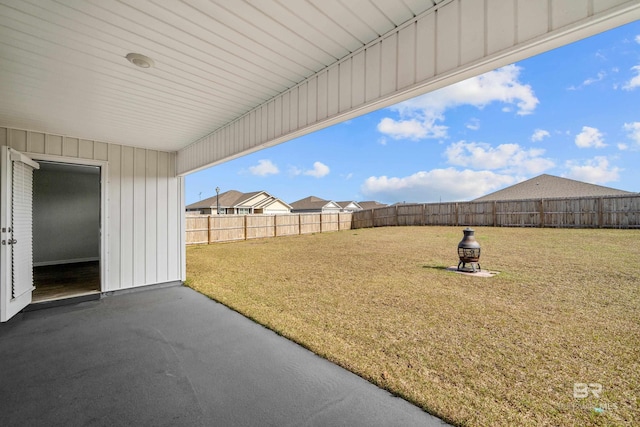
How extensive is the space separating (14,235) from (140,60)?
3.21 m

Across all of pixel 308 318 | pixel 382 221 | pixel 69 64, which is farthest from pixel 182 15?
pixel 382 221

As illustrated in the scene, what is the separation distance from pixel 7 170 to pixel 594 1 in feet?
18.6

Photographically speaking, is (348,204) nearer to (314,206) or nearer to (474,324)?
(314,206)

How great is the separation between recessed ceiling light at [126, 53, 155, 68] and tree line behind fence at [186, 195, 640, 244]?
998 cm

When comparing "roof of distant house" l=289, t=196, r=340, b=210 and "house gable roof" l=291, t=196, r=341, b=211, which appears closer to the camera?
"house gable roof" l=291, t=196, r=341, b=211

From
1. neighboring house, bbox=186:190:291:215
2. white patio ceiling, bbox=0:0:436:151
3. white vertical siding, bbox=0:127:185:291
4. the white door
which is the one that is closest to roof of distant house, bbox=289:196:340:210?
neighboring house, bbox=186:190:291:215

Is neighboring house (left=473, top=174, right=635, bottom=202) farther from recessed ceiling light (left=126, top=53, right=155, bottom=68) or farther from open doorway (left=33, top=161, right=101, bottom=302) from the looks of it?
open doorway (left=33, top=161, right=101, bottom=302)

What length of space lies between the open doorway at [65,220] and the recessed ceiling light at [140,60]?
5.50 metres

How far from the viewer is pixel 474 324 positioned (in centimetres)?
334

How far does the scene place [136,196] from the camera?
17.0 ft

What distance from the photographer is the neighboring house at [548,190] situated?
17.5 metres

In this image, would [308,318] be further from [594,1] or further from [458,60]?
[594,1]

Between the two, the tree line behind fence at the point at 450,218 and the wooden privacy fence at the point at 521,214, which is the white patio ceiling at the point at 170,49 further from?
the wooden privacy fence at the point at 521,214

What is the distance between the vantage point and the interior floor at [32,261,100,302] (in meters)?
4.59
